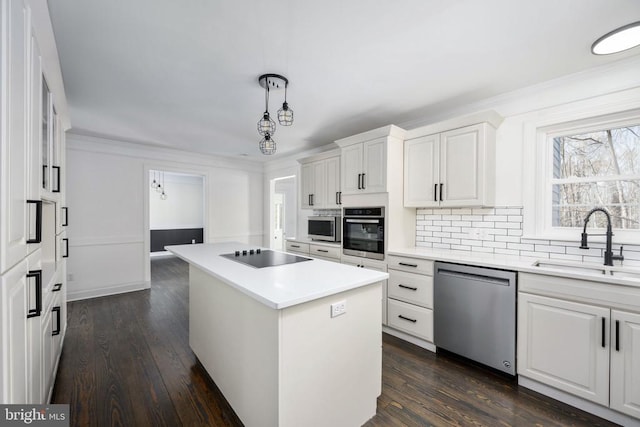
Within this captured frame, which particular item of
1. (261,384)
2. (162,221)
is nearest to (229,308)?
(261,384)

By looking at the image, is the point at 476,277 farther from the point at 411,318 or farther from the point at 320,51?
the point at 320,51

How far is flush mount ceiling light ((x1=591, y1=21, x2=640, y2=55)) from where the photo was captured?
1.68 meters

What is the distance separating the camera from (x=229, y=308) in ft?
5.95

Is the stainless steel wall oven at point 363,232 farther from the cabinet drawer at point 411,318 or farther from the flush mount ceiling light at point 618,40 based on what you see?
the flush mount ceiling light at point 618,40

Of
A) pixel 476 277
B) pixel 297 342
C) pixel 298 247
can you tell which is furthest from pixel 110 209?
pixel 476 277

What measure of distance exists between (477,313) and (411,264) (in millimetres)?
701

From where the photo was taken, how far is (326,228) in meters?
4.08

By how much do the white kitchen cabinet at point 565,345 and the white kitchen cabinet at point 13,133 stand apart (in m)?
2.93

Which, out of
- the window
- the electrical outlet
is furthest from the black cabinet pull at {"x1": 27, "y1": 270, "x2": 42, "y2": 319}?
the window

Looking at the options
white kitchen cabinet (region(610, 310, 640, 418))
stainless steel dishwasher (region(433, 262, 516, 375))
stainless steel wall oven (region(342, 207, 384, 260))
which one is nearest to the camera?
white kitchen cabinet (region(610, 310, 640, 418))

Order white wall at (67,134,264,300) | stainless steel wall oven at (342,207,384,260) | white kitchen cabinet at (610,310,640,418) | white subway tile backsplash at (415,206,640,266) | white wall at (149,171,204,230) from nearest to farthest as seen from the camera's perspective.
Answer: white kitchen cabinet at (610,310,640,418) < white subway tile backsplash at (415,206,640,266) < stainless steel wall oven at (342,207,384,260) < white wall at (67,134,264,300) < white wall at (149,171,204,230)

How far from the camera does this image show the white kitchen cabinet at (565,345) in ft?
5.77

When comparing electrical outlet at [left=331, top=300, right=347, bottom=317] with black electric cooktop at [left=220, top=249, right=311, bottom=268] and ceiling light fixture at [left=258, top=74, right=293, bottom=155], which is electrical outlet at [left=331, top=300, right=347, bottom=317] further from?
ceiling light fixture at [left=258, top=74, right=293, bottom=155]

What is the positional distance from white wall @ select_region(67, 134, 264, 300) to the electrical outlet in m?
4.50
